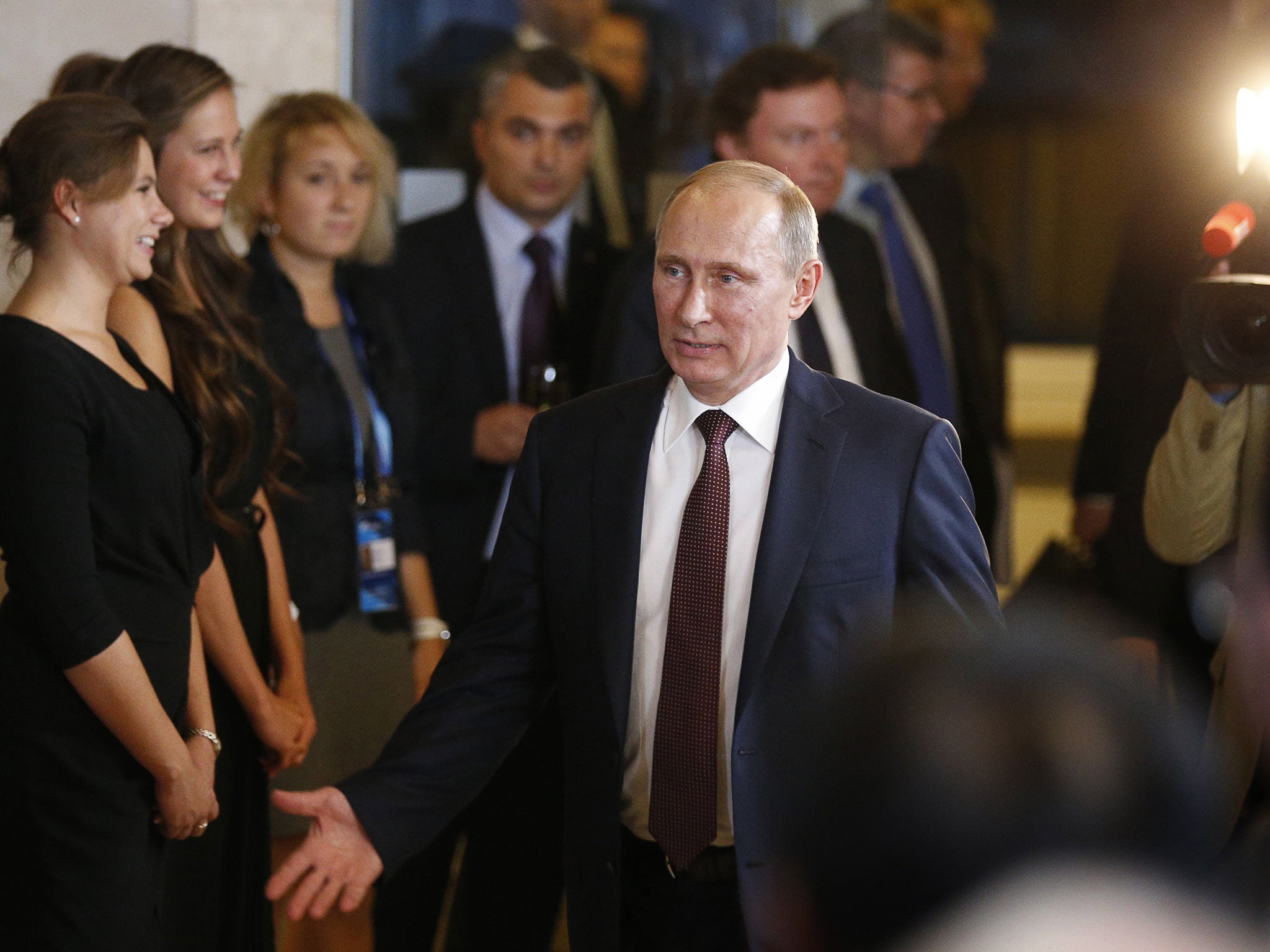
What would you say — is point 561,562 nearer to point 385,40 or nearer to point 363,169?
point 363,169

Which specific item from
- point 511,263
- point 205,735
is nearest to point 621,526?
point 205,735

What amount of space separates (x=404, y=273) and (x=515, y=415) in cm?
44

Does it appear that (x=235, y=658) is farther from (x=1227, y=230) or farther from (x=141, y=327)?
(x=1227, y=230)

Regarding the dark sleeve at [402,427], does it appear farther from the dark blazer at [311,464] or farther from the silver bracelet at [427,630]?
the silver bracelet at [427,630]

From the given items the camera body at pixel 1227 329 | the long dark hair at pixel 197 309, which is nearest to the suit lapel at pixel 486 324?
the long dark hair at pixel 197 309

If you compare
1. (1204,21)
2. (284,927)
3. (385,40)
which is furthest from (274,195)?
(1204,21)

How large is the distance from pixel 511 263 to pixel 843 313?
2.63ft

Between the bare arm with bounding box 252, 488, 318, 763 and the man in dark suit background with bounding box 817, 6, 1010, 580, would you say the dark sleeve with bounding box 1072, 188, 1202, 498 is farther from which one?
the bare arm with bounding box 252, 488, 318, 763

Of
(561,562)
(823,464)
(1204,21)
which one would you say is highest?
(1204,21)

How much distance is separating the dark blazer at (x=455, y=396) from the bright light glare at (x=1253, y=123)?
1537 millimetres

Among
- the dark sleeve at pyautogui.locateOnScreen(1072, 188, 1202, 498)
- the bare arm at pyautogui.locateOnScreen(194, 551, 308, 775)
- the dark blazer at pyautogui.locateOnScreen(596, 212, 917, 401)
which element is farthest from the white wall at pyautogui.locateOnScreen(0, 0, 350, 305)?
the dark sleeve at pyautogui.locateOnScreen(1072, 188, 1202, 498)

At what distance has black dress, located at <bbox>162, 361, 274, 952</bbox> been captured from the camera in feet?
8.43

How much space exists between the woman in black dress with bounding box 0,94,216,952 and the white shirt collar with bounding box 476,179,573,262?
126cm

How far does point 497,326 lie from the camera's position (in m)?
3.45
